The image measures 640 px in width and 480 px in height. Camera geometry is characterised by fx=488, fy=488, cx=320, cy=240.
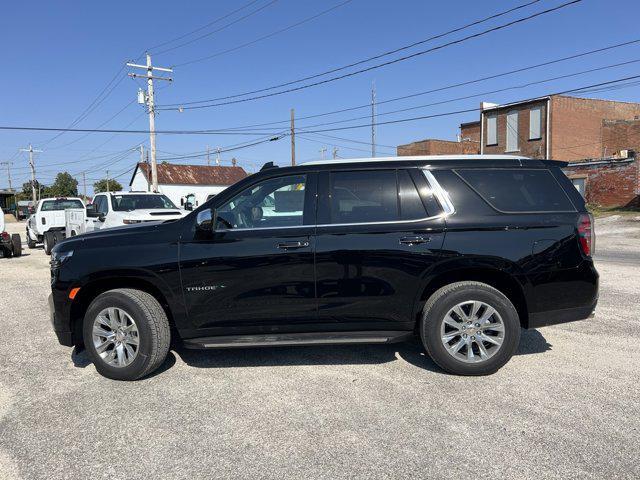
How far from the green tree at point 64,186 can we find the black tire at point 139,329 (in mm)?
98096

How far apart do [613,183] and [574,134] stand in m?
7.85

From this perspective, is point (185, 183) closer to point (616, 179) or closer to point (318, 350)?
point (616, 179)

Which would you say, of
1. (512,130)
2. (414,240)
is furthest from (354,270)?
(512,130)

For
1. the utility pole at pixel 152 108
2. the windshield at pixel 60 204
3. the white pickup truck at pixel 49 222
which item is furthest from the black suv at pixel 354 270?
the utility pole at pixel 152 108

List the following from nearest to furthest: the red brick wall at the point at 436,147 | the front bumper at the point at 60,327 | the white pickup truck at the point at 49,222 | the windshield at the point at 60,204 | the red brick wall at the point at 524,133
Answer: the front bumper at the point at 60,327
the white pickup truck at the point at 49,222
the windshield at the point at 60,204
the red brick wall at the point at 524,133
the red brick wall at the point at 436,147

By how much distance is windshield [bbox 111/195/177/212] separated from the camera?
1225cm

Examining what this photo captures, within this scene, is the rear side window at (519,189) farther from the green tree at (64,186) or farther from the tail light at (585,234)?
the green tree at (64,186)

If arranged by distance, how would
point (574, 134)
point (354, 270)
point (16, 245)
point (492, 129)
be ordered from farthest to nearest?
point (492, 129) < point (574, 134) < point (16, 245) < point (354, 270)

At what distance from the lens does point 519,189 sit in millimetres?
4434

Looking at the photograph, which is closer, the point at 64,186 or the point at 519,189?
the point at 519,189

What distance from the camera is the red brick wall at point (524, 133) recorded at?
3703 centimetres

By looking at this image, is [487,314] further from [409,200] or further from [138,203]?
[138,203]

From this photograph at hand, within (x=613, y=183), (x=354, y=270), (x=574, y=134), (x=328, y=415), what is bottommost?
(x=328, y=415)

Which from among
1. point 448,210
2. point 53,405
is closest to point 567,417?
point 448,210
